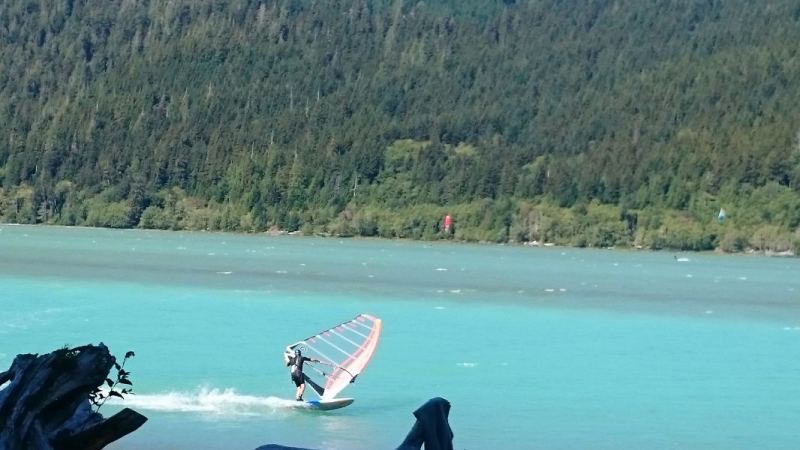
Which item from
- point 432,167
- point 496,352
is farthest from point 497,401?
point 432,167

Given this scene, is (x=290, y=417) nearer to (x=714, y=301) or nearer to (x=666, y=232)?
(x=714, y=301)

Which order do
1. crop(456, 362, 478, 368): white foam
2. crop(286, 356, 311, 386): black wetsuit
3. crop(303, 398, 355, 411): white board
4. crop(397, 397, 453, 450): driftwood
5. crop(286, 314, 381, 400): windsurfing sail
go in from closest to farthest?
1. crop(397, 397, 453, 450): driftwood
2. crop(286, 356, 311, 386): black wetsuit
3. crop(303, 398, 355, 411): white board
4. crop(286, 314, 381, 400): windsurfing sail
5. crop(456, 362, 478, 368): white foam

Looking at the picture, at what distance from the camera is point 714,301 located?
77.4 metres

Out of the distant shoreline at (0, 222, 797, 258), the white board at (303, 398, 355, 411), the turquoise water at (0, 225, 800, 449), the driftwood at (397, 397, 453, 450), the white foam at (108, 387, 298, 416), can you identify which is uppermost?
the driftwood at (397, 397, 453, 450)

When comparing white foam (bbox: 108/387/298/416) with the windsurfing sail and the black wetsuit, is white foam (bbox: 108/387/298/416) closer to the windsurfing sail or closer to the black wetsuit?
the black wetsuit

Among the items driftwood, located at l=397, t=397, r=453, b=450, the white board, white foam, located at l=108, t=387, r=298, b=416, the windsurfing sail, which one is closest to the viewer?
driftwood, located at l=397, t=397, r=453, b=450

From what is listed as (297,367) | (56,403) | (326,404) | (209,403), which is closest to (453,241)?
(209,403)

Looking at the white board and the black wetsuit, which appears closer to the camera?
the black wetsuit

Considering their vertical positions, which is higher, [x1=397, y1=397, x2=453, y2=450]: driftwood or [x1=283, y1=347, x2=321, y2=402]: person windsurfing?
[x1=397, y1=397, x2=453, y2=450]: driftwood

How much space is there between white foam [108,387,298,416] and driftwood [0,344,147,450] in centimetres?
2086

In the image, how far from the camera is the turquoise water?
30500mm

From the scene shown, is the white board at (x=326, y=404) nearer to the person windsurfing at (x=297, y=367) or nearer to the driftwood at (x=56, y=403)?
the person windsurfing at (x=297, y=367)

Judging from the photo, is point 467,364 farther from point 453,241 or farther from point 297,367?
point 453,241

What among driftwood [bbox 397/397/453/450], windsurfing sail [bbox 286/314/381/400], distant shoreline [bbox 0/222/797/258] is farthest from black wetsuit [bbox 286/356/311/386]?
distant shoreline [bbox 0/222/797/258]
